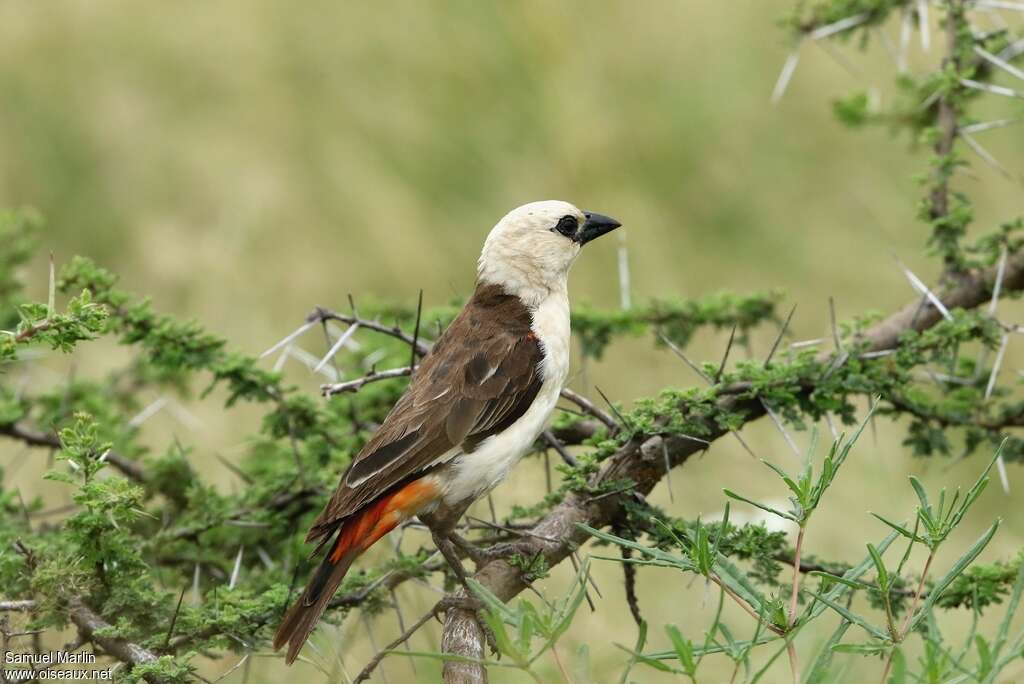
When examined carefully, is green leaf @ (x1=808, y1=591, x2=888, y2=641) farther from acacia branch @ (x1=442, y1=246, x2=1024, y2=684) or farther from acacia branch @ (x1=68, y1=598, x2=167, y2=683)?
acacia branch @ (x1=68, y1=598, x2=167, y2=683)

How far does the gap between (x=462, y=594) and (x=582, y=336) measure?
→ 1.71 m

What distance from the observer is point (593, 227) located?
4.26 meters

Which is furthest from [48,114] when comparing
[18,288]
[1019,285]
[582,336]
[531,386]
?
[1019,285]

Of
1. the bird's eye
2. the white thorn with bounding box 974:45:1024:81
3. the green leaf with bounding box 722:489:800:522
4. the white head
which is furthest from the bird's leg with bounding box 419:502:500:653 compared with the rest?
the white thorn with bounding box 974:45:1024:81

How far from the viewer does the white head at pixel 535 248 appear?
4.04m

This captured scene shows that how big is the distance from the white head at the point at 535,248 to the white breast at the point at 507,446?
1.21ft

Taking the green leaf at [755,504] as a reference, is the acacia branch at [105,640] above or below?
below

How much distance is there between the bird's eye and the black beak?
24 millimetres

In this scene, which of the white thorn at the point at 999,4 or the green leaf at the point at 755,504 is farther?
the white thorn at the point at 999,4

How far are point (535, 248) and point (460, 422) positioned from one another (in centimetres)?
89

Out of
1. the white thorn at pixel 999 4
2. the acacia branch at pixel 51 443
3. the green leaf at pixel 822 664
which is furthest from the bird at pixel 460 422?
the white thorn at pixel 999 4

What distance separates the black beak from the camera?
424 cm

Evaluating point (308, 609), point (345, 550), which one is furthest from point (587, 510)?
point (308, 609)

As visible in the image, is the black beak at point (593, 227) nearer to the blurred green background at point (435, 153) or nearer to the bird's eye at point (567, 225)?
the bird's eye at point (567, 225)
